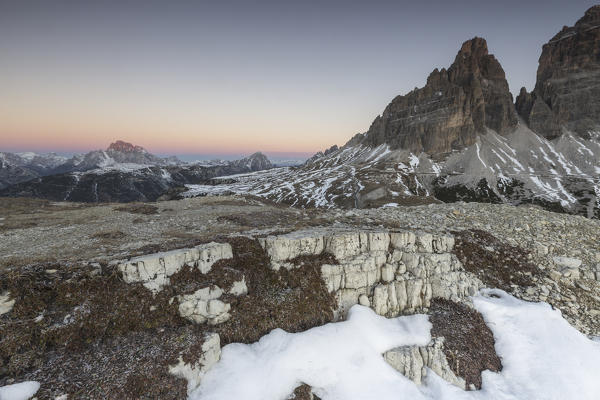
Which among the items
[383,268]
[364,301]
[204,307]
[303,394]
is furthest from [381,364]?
[204,307]

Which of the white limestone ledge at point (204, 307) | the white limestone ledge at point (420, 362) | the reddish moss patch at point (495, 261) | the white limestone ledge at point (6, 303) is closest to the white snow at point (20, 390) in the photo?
the white limestone ledge at point (6, 303)

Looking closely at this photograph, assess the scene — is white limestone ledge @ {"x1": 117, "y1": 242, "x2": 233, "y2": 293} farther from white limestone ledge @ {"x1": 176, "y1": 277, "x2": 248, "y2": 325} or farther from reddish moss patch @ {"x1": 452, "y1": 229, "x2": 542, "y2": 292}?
reddish moss patch @ {"x1": 452, "y1": 229, "x2": 542, "y2": 292}

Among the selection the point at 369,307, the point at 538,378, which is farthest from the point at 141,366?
the point at 538,378

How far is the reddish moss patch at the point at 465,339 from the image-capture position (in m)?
12.5

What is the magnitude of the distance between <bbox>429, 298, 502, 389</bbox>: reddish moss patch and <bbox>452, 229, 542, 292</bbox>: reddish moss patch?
359 cm

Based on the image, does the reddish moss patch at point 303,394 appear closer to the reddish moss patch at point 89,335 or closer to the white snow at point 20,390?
the reddish moss patch at point 89,335

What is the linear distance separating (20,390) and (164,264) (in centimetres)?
585

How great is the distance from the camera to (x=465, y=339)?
1348 cm

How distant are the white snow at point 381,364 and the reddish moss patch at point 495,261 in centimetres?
A: 259

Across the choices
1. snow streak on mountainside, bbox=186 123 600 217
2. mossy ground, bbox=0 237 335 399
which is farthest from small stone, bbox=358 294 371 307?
snow streak on mountainside, bbox=186 123 600 217

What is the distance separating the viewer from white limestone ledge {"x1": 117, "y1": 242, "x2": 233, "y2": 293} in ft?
39.5

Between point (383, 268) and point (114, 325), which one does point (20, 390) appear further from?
point (383, 268)

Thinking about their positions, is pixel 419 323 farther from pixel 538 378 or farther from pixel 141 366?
pixel 141 366

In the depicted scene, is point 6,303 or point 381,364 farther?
point 381,364
